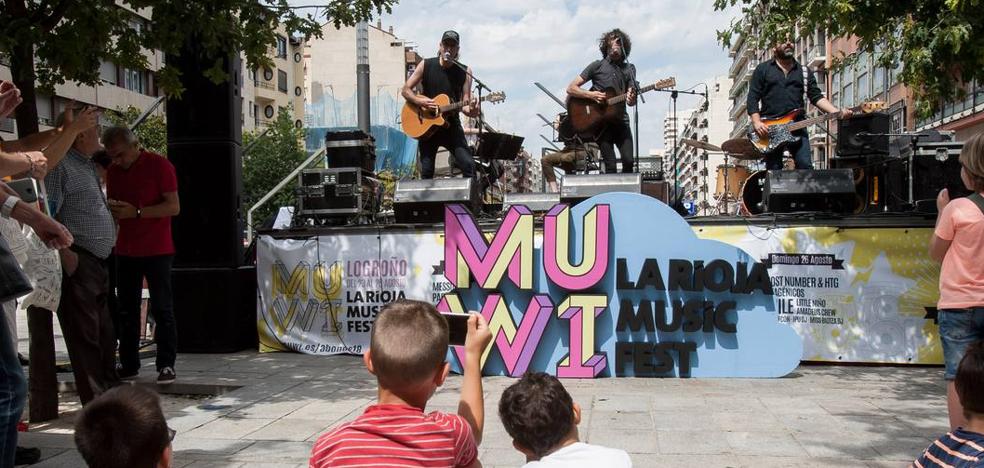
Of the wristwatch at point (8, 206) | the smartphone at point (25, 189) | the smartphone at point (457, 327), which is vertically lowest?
the smartphone at point (457, 327)

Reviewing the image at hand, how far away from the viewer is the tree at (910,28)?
6918mm

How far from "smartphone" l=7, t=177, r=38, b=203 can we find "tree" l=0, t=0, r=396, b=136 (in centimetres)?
212

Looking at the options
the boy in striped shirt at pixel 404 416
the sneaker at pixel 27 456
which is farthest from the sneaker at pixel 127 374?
the boy in striped shirt at pixel 404 416

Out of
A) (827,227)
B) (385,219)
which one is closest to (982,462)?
(827,227)

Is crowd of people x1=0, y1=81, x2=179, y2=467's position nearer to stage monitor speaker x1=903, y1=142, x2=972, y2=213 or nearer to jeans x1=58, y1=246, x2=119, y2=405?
jeans x1=58, y1=246, x2=119, y2=405

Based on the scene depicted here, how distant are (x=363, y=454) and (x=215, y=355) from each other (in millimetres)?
6510

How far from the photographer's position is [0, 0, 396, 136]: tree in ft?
18.6

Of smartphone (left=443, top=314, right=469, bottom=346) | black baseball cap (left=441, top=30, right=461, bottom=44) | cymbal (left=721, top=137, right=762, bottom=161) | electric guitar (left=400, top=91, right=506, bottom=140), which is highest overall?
black baseball cap (left=441, top=30, right=461, bottom=44)

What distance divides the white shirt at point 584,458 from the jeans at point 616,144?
6.98 m

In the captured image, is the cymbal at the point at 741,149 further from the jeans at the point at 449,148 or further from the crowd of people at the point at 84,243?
the crowd of people at the point at 84,243

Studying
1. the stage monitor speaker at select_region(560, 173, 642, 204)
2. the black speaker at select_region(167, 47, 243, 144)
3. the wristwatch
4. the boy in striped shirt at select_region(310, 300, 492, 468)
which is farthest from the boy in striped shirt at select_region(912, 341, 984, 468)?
the black speaker at select_region(167, 47, 243, 144)

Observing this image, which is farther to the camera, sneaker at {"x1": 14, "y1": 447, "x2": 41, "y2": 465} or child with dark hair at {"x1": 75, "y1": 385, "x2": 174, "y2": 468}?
sneaker at {"x1": 14, "y1": 447, "x2": 41, "y2": 465}

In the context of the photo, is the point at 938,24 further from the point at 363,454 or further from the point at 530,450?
the point at 363,454

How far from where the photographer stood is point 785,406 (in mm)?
5707
